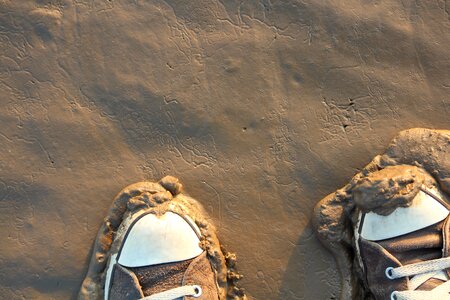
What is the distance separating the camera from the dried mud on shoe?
2361 millimetres

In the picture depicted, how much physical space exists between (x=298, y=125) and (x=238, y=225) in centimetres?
57

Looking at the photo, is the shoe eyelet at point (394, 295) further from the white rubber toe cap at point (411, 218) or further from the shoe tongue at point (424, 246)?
the white rubber toe cap at point (411, 218)

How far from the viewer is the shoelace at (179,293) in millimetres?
2348

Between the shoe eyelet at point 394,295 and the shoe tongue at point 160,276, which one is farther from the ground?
the shoe eyelet at point 394,295

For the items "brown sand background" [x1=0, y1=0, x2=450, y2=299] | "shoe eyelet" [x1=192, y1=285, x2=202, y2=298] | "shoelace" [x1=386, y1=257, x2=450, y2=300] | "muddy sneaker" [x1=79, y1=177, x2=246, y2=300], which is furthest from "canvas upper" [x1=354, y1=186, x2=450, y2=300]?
"shoe eyelet" [x1=192, y1=285, x2=202, y2=298]

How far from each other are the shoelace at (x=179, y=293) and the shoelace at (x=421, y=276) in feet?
2.95

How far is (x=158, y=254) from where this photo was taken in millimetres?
2389

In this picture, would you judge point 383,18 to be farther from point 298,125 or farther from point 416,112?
point 298,125

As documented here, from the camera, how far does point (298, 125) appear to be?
2.46m

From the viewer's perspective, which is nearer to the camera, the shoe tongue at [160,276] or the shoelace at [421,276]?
the shoelace at [421,276]

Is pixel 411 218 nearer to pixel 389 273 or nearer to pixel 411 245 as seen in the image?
pixel 411 245

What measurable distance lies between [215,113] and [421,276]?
4.01 feet

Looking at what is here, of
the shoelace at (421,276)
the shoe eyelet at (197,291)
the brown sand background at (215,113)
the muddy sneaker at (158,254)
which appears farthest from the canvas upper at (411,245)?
the shoe eyelet at (197,291)

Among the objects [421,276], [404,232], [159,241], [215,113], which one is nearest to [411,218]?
[404,232]
